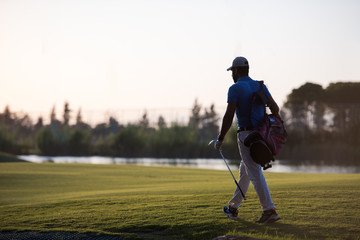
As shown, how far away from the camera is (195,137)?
200ft

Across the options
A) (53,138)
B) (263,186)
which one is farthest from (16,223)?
(53,138)

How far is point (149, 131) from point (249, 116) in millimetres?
58158

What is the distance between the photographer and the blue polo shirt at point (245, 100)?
8344 millimetres

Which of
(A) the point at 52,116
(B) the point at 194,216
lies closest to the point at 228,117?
(B) the point at 194,216

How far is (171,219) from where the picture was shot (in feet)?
31.0

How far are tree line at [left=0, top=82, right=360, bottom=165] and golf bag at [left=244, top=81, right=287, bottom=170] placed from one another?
4613 cm

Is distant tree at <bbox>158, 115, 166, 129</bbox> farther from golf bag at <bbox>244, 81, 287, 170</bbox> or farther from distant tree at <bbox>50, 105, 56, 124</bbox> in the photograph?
golf bag at <bbox>244, 81, 287, 170</bbox>

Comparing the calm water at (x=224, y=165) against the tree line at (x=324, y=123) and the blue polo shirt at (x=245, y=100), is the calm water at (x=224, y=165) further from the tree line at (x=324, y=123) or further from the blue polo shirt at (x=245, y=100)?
the blue polo shirt at (x=245, y=100)

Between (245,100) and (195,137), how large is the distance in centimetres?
5270

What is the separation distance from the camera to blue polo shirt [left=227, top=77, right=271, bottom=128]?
8.34 meters

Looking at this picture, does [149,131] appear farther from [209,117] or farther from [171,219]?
[171,219]

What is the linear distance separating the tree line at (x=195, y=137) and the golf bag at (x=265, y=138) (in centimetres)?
4613

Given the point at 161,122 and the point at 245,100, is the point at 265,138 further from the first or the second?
the point at 161,122

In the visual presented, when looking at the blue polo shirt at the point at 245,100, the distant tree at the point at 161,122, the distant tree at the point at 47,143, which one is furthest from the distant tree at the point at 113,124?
the blue polo shirt at the point at 245,100
